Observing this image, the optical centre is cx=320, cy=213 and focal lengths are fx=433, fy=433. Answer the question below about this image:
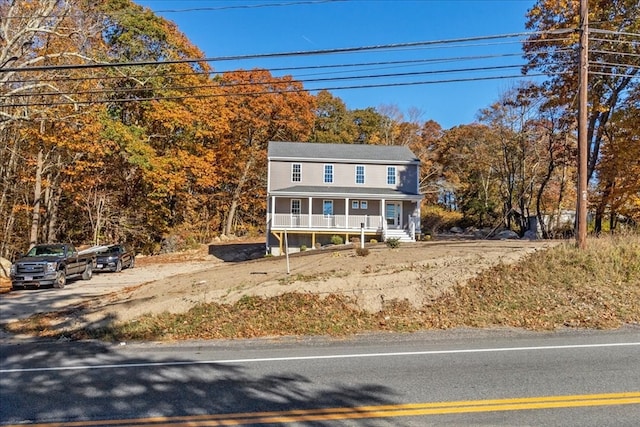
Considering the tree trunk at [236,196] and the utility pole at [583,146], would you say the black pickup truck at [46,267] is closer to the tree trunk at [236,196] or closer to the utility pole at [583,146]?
the utility pole at [583,146]

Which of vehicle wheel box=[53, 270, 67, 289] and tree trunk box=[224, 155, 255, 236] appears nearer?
vehicle wheel box=[53, 270, 67, 289]

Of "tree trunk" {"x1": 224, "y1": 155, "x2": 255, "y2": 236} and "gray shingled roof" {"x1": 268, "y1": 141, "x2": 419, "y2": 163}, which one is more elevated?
"gray shingled roof" {"x1": 268, "y1": 141, "x2": 419, "y2": 163}

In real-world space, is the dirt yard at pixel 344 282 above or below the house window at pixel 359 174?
below

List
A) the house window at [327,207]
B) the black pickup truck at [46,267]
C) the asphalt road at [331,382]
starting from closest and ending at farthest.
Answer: the asphalt road at [331,382]
the black pickup truck at [46,267]
the house window at [327,207]

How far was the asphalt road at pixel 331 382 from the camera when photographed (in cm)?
477

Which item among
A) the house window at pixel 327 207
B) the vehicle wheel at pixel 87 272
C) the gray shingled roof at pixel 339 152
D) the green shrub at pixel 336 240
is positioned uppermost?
the gray shingled roof at pixel 339 152

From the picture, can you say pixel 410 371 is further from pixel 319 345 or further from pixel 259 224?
pixel 259 224

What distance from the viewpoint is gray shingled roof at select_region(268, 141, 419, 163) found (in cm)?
3073

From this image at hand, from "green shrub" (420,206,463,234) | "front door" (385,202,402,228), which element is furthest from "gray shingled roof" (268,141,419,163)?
"green shrub" (420,206,463,234)

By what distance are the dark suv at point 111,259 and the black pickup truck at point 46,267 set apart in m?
3.24

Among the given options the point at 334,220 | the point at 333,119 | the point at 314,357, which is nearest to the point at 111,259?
the point at 334,220

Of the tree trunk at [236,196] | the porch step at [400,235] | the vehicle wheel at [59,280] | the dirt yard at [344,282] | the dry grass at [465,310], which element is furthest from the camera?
the tree trunk at [236,196]

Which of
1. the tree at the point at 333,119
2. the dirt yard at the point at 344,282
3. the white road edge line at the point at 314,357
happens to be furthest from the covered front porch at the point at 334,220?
the tree at the point at 333,119

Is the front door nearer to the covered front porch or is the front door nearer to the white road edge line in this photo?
the covered front porch
